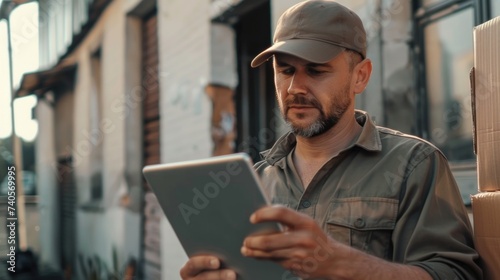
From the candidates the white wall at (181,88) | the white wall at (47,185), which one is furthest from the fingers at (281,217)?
the white wall at (47,185)

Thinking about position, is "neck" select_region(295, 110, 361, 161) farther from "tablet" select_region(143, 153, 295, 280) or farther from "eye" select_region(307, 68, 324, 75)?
"tablet" select_region(143, 153, 295, 280)

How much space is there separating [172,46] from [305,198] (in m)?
4.00

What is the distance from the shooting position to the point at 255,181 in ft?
4.54

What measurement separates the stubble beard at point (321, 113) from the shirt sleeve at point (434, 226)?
293mm

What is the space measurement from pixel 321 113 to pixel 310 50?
0.18 m

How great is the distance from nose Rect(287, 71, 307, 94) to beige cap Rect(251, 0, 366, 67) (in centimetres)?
9

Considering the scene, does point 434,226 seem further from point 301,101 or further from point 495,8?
point 495,8

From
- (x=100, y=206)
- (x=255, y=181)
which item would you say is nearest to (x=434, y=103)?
(x=255, y=181)

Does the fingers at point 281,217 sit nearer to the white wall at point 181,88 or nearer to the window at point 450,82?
the window at point 450,82

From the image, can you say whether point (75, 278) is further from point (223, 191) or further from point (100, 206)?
point (223, 191)

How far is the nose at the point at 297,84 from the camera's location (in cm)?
189

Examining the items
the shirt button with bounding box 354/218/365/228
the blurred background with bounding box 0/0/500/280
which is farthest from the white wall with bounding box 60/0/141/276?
the shirt button with bounding box 354/218/365/228

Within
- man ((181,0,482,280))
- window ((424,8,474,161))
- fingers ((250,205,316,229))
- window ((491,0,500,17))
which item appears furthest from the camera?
window ((424,8,474,161))

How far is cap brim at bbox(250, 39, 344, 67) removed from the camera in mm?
1834
